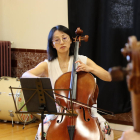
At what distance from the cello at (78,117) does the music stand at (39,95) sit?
15 centimetres

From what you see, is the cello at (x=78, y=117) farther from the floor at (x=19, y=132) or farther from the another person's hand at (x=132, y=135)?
the floor at (x=19, y=132)

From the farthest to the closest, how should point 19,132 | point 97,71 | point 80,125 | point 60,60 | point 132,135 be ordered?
point 19,132, point 60,60, point 97,71, point 80,125, point 132,135

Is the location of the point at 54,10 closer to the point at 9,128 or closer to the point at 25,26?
the point at 25,26

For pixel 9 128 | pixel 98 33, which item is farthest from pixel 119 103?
pixel 9 128

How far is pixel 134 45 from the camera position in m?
0.44

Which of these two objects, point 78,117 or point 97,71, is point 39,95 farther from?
point 97,71

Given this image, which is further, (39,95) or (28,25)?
(28,25)

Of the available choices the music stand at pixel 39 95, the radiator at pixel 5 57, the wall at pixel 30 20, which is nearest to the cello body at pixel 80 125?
the music stand at pixel 39 95

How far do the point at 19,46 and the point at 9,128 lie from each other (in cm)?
129

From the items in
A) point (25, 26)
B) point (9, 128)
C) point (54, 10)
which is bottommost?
point (9, 128)

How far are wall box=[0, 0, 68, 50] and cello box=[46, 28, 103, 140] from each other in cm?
145

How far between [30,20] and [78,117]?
7.17 ft

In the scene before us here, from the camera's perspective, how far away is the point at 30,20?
337 centimetres

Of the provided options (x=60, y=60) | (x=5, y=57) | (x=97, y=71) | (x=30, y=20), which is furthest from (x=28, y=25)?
(x=97, y=71)
